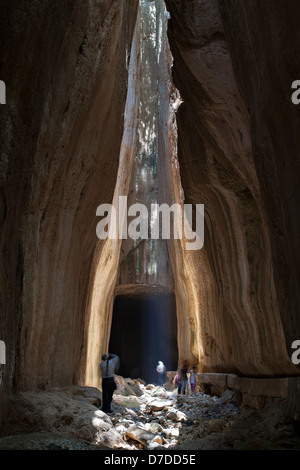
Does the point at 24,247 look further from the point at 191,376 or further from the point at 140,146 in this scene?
the point at 140,146

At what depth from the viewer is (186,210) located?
9.11 m

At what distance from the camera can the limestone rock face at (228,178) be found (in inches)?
247

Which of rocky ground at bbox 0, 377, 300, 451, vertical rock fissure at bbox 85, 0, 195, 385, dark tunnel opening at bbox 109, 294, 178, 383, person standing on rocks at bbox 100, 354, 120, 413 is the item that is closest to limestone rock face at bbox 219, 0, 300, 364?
rocky ground at bbox 0, 377, 300, 451

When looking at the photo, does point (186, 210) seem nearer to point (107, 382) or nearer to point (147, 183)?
point (107, 382)

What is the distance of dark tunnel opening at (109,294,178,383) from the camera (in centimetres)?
2325

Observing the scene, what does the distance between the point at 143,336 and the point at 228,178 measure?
19.0 m

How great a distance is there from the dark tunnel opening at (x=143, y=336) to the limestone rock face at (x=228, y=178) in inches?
579

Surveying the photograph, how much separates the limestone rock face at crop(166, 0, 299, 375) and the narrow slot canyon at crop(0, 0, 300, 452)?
0.09 ft

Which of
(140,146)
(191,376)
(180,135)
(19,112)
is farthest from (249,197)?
(140,146)

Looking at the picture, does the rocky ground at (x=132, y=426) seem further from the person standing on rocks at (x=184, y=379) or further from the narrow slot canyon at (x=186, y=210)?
the person standing on rocks at (x=184, y=379)

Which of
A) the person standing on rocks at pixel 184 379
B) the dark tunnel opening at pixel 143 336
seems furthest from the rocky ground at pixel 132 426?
the dark tunnel opening at pixel 143 336

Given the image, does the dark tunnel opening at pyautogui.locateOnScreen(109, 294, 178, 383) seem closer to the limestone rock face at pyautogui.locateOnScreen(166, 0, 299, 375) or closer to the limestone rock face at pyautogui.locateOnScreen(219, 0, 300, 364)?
the limestone rock face at pyautogui.locateOnScreen(166, 0, 299, 375)

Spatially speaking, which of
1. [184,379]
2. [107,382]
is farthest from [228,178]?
[184,379]

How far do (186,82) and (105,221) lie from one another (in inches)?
147
